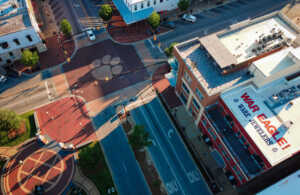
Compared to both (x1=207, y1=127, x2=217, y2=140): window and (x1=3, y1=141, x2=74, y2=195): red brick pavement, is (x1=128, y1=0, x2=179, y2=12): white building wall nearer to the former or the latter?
(x1=207, y1=127, x2=217, y2=140): window

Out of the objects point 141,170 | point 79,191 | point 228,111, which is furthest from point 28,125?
point 228,111

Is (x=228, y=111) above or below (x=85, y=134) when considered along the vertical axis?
below

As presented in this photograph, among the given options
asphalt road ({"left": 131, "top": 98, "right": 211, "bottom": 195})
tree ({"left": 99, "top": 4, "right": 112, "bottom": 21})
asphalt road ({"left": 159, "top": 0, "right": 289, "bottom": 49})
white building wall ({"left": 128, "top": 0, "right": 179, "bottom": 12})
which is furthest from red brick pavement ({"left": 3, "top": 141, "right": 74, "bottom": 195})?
white building wall ({"left": 128, "top": 0, "right": 179, "bottom": 12})

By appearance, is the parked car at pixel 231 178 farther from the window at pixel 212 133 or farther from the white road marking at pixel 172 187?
the white road marking at pixel 172 187

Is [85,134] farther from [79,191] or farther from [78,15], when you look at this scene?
[78,15]

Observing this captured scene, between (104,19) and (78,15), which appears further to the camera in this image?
(78,15)
